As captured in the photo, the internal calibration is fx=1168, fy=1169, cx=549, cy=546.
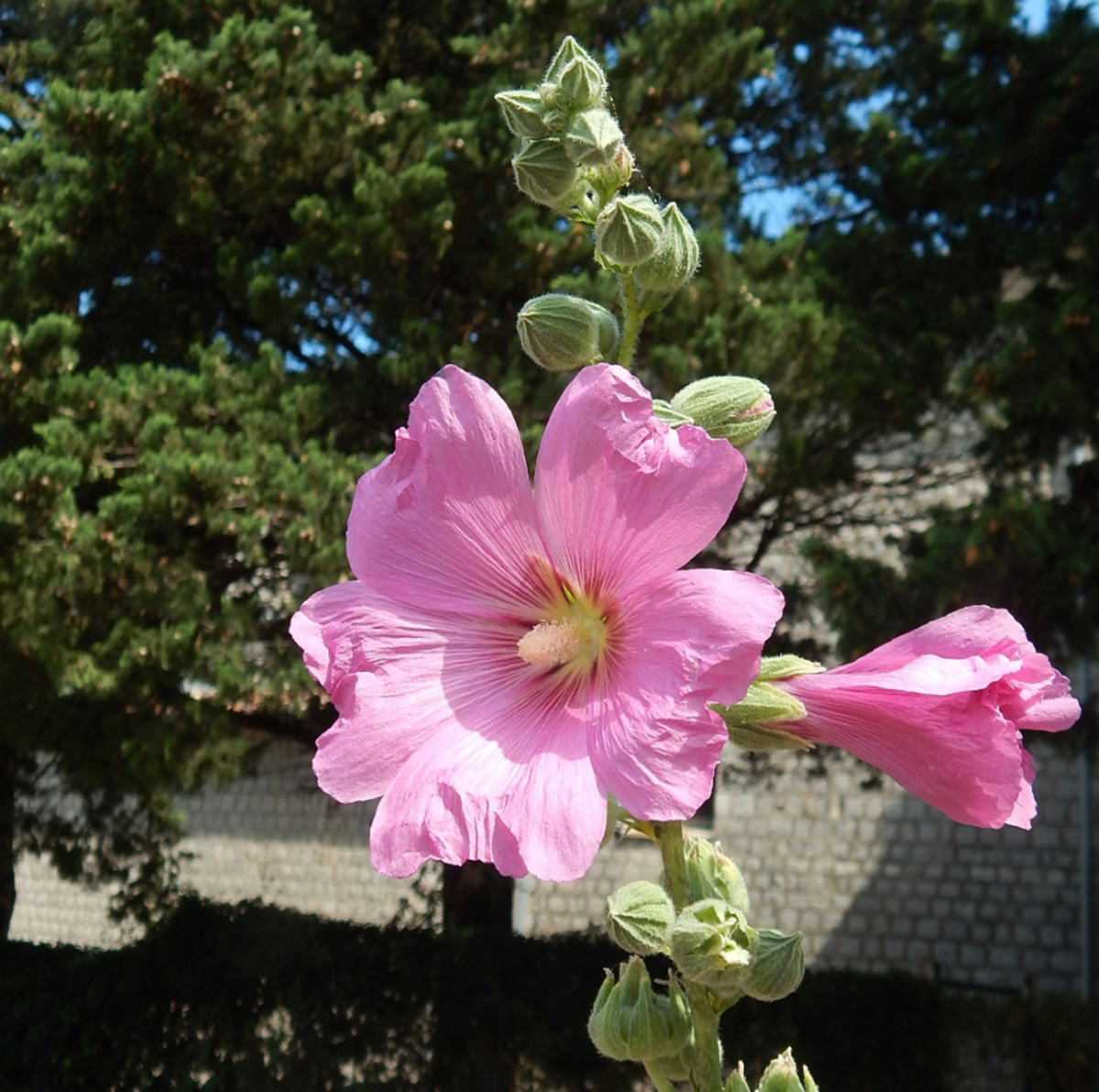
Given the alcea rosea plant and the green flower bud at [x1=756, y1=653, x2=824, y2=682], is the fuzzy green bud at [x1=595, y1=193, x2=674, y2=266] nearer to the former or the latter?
the alcea rosea plant

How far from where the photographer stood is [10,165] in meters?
5.84

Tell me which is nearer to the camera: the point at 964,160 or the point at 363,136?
the point at 363,136

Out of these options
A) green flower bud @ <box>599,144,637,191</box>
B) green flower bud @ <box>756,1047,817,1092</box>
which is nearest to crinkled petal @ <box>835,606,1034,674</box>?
green flower bud @ <box>756,1047,817,1092</box>

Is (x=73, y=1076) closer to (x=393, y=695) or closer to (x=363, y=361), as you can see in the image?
(x=363, y=361)

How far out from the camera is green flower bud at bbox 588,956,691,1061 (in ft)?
3.33

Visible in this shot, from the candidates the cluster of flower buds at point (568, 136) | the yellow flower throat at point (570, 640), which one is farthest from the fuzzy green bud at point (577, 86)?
the yellow flower throat at point (570, 640)

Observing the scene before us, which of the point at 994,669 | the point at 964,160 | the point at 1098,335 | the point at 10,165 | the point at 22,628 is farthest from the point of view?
the point at 964,160

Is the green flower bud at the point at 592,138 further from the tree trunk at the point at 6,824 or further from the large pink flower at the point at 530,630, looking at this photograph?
the tree trunk at the point at 6,824

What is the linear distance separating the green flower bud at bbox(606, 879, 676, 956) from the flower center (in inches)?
8.2

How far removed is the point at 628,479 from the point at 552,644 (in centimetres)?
17

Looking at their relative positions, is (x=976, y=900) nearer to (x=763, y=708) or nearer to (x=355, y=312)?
(x=355, y=312)

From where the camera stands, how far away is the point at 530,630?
1039mm

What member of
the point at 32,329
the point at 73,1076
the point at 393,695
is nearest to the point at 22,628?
the point at 32,329

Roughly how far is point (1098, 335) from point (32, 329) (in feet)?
15.8
